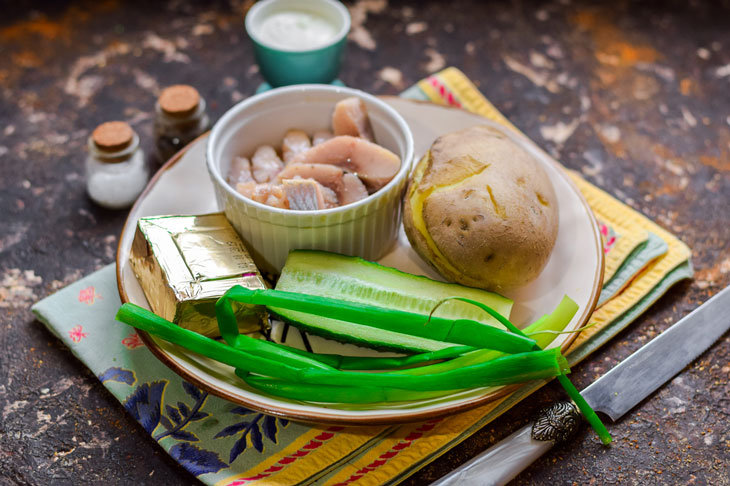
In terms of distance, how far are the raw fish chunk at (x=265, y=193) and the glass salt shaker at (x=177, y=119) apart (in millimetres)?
511

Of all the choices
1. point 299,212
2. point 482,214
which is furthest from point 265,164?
point 482,214

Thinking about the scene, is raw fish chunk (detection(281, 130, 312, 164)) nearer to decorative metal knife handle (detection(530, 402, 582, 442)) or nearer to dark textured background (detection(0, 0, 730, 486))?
dark textured background (detection(0, 0, 730, 486))

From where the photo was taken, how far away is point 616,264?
1.83 meters

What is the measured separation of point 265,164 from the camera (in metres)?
1.83

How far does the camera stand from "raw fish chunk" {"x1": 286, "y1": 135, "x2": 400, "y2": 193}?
1.73 meters

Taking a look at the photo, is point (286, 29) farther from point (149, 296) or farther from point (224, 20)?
point (149, 296)

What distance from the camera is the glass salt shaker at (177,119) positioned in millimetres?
2078

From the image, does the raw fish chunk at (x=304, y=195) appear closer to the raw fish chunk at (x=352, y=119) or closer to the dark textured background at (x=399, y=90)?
the raw fish chunk at (x=352, y=119)

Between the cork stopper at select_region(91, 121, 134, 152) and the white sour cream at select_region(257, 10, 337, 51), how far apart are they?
54 cm

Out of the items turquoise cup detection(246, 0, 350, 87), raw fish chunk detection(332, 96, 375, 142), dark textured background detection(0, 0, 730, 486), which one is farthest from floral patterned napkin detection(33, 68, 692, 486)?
turquoise cup detection(246, 0, 350, 87)

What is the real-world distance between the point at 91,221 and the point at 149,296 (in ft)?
1.84

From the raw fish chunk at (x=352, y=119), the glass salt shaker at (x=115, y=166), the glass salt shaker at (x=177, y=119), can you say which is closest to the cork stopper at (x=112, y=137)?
the glass salt shaker at (x=115, y=166)

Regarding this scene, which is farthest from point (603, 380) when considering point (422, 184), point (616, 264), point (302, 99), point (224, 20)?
point (224, 20)

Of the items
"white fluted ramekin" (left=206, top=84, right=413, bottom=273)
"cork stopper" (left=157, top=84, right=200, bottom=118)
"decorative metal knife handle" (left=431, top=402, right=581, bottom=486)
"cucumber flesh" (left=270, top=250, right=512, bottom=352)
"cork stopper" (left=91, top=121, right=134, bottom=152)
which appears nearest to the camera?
"decorative metal knife handle" (left=431, top=402, right=581, bottom=486)
